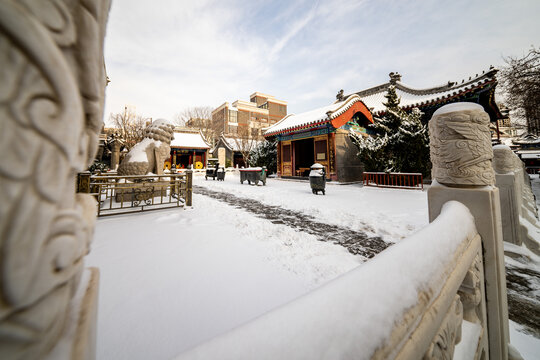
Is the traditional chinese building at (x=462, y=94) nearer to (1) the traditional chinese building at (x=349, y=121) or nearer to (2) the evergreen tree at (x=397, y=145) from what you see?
(1) the traditional chinese building at (x=349, y=121)

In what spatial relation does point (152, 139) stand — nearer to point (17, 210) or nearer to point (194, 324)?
point (194, 324)

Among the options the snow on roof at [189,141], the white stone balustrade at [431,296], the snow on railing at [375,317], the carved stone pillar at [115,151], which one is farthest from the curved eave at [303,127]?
the snow on roof at [189,141]

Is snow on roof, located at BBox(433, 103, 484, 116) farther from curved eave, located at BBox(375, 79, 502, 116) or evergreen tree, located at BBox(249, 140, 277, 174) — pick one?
evergreen tree, located at BBox(249, 140, 277, 174)

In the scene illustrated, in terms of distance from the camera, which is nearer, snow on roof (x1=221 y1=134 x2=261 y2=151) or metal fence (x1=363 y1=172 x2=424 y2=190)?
metal fence (x1=363 y1=172 x2=424 y2=190)

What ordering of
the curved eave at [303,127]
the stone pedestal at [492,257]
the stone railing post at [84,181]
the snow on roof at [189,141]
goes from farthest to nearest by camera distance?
the snow on roof at [189,141], the curved eave at [303,127], the stone railing post at [84,181], the stone pedestal at [492,257]

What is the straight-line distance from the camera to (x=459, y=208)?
1765 millimetres

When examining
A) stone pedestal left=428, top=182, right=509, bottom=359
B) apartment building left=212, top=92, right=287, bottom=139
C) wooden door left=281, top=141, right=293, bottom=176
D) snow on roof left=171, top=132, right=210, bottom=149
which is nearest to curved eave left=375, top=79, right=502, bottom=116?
wooden door left=281, top=141, right=293, bottom=176

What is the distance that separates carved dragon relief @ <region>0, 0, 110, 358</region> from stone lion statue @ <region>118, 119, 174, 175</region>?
5.77m

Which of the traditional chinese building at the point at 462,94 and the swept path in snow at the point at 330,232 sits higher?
the traditional chinese building at the point at 462,94

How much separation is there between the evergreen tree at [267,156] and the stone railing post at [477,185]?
1538 centimetres

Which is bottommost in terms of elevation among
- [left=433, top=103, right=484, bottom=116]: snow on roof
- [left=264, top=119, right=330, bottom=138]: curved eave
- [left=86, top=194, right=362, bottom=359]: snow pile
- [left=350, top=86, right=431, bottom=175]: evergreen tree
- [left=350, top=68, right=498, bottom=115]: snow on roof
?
[left=86, top=194, right=362, bottom=359]: snow pile

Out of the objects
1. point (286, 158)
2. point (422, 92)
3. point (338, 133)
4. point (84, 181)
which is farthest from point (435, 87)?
point (84, 181)

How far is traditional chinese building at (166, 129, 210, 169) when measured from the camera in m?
21.8

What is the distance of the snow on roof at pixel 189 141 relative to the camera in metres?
21.4
